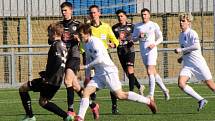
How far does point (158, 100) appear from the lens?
1741cm

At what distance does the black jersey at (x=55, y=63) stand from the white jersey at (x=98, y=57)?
1.52 feet

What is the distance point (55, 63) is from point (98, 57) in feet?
2.51

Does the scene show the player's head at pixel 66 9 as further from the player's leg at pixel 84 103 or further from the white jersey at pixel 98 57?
the player's leg at pixel 84 103

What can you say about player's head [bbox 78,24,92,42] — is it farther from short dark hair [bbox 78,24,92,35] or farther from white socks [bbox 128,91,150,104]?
white socks [bbox 128,91,150,104]

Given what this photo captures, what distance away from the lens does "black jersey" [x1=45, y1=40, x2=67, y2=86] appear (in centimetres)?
1225

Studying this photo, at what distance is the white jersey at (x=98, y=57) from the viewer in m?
12.1

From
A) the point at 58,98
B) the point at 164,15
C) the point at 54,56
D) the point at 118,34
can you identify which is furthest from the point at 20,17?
the point at 54,56

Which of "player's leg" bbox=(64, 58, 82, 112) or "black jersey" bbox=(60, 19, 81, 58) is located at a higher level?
"black jersey" bbox=(60, 19, 81, 58)

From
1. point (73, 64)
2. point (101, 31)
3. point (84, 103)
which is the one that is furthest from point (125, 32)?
point (84, 103)

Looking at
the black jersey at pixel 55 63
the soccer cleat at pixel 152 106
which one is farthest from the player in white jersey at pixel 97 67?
the soccer cleat at pixel 152 106

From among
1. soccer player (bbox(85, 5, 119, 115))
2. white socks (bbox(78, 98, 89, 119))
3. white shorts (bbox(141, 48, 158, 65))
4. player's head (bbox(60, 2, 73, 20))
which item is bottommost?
white socks (bbox(78, 98, 89, 119))

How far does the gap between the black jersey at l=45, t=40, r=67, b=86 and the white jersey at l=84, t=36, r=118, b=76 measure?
462 mm

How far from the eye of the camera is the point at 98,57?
477 inches

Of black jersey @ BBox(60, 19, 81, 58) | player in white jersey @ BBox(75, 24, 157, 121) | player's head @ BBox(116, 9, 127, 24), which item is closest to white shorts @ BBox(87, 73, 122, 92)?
player in white jersey @ BBox(75, 24, 157, 121)
